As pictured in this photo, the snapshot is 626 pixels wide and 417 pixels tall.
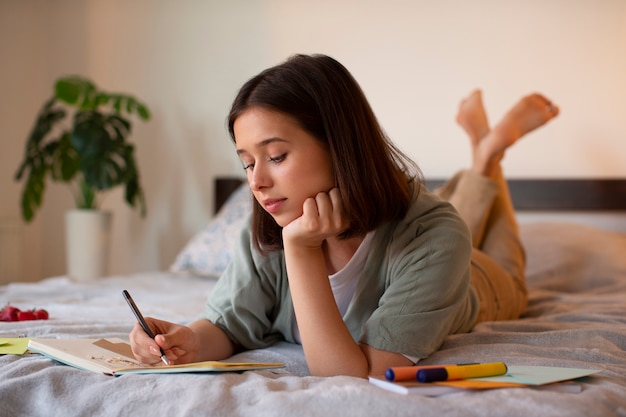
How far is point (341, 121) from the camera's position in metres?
1.17

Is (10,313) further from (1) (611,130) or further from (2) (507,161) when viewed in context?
(1) (611,130)

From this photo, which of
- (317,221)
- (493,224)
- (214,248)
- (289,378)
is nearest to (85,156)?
(214,248)

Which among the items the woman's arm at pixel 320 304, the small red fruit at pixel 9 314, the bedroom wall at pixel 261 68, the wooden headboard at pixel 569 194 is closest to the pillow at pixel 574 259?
the wooden headboard at pixel 569 194

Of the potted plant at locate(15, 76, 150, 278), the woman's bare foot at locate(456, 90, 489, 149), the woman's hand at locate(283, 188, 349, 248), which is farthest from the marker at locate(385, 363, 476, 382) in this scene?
the potted plant at locate(15, 76, 150, 278)

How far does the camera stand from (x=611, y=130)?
2652 millimetres

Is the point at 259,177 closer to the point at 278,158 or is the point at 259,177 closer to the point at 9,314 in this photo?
the point at 278,158

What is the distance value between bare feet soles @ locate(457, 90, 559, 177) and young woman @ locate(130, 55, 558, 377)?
2.97 feet

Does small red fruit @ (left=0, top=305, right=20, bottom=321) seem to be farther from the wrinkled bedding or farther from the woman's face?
the woman's face

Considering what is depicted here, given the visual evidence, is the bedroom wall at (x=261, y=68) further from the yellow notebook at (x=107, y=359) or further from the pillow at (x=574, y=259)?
the yellow notebook at (x=107, y=359)

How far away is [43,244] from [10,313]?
218cm

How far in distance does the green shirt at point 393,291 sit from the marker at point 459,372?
190mm

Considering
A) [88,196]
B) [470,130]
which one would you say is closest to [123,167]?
[88,196]

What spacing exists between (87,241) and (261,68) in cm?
102

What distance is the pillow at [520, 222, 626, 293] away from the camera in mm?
2230
